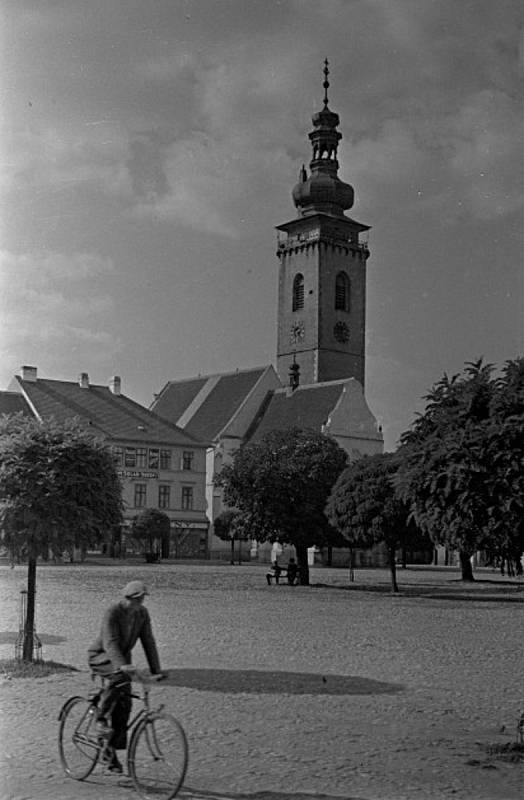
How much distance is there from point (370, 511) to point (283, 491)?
13.4 feet

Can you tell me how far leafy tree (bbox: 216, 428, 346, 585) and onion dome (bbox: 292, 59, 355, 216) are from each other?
58166 millimetres

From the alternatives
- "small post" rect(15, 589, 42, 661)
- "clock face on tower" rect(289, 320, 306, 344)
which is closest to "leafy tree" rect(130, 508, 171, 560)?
"clock face on tower" rect(289, 320, 306, 344)

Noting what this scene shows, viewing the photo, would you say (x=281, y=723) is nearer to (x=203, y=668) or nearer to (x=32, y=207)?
(x=203, y=668)

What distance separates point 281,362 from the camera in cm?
9275

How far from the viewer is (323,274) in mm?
91688

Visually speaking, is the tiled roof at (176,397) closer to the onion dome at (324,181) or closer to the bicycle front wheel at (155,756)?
the onion dome at (324,181)

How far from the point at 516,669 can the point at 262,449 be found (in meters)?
23.3

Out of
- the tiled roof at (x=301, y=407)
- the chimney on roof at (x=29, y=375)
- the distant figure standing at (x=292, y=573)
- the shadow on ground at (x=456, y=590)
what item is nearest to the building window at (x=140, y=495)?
the chimney on roof at (x=29, y=375)

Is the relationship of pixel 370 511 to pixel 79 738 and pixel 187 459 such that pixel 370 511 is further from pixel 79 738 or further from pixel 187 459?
pixel 187 459

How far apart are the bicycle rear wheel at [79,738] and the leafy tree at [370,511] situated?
25791mm

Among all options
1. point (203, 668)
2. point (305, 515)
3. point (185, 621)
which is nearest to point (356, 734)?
point (203, 668)

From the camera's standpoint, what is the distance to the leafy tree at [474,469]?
10148mm

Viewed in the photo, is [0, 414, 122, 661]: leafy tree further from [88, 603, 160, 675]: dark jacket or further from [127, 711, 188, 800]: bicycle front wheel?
[127, 711, 188, 800]: bicycle front wheel

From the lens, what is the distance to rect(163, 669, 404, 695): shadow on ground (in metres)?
12.0
